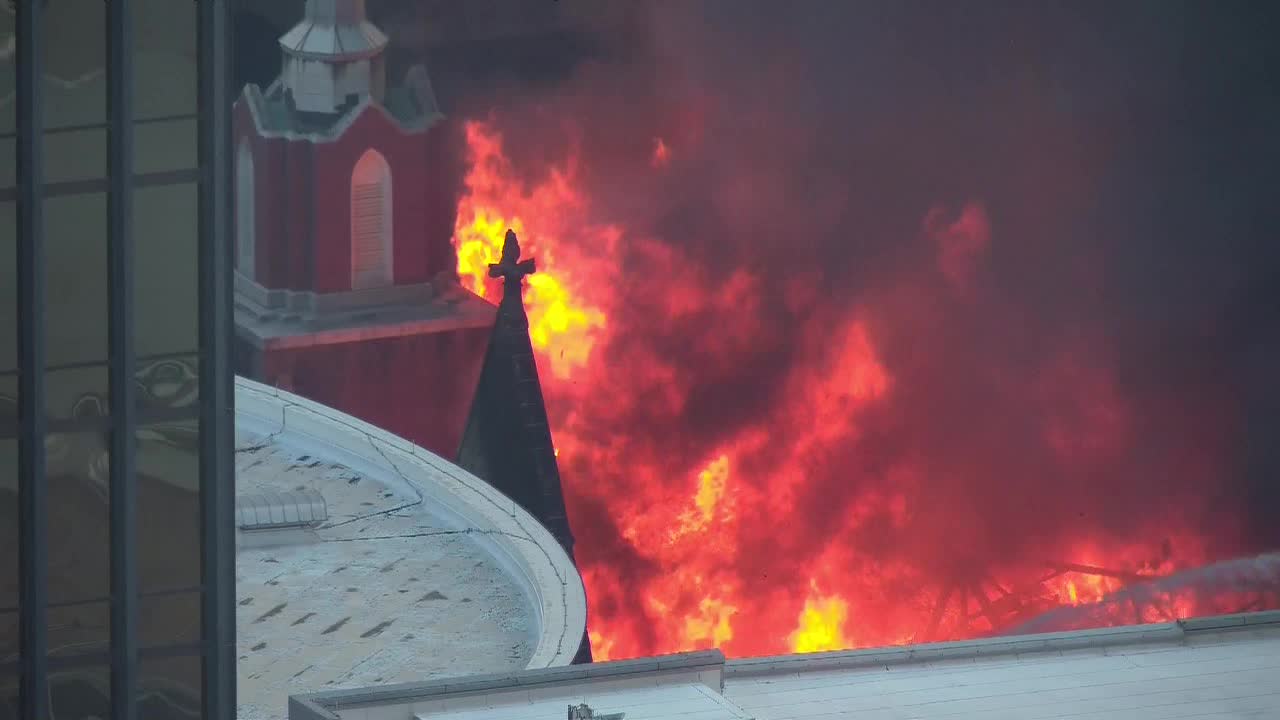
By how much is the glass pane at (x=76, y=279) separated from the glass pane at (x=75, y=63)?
81 cm

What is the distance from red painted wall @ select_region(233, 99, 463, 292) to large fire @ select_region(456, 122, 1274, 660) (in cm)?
1183

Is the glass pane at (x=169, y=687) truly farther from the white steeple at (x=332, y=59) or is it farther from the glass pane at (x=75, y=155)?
the white steeple at (x=332, y=59)

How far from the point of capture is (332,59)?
84.9m

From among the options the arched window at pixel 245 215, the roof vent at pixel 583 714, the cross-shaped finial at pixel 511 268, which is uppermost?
the arched window at pixel 245 215

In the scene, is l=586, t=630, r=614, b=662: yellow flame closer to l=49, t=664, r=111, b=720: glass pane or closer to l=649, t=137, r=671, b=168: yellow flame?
l=649, t=137, r=671, b=168: yellow flame

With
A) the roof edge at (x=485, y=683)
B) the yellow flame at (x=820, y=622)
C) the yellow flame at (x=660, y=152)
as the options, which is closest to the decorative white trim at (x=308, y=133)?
the yellow flame at (x=660, y=152)

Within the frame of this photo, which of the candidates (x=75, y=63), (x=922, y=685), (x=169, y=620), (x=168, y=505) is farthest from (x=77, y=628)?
(x=922, y=685)

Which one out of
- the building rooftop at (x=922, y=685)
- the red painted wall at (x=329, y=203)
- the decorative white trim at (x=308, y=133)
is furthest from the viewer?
the red painted wall at (x=329, y=203)

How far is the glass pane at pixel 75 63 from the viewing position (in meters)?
23.4

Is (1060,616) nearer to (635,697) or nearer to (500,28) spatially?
(500,28)

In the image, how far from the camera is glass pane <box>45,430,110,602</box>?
933 inches

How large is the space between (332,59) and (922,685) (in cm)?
5812

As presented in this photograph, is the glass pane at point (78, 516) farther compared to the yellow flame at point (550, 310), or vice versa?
the yellow flame at point (550, 310)

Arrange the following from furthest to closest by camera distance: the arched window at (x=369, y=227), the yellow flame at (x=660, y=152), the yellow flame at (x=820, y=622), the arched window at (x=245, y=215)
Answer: the yellow flame at (x=820, y=622)
the yellow flame at (x=660, y=152)
the arched window at (x=245, y=215)
the arched window at (x=369, y=227)
